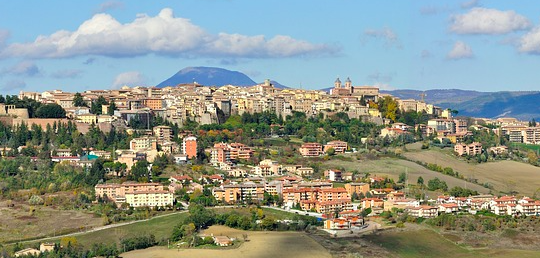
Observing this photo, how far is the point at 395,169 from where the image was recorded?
5372 cm

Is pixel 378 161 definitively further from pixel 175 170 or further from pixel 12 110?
pixel 12 110

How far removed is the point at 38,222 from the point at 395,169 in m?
19.0

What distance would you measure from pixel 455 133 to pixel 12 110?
86.3 feet

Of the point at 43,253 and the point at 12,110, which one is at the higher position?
the point at 12,110

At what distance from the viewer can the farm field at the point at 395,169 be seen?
170 feet

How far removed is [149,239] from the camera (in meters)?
37.7

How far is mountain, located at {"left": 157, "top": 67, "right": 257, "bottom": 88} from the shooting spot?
173625 mm

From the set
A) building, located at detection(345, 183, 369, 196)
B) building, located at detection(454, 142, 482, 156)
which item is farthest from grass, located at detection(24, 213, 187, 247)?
building, located at detection(454, 142, 482, 156)

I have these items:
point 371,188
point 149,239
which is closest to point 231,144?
point 371,188

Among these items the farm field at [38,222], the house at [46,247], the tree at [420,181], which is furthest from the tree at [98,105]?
the house at [46,247]

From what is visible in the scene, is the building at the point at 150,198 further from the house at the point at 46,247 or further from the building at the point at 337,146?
the building at the point at 337,146

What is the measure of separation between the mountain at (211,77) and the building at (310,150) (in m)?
113

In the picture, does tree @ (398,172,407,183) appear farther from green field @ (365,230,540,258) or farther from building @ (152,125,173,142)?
building @ (152,125,173,142)

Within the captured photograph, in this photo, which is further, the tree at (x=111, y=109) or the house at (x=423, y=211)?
the tree at (x=111, y=109)
